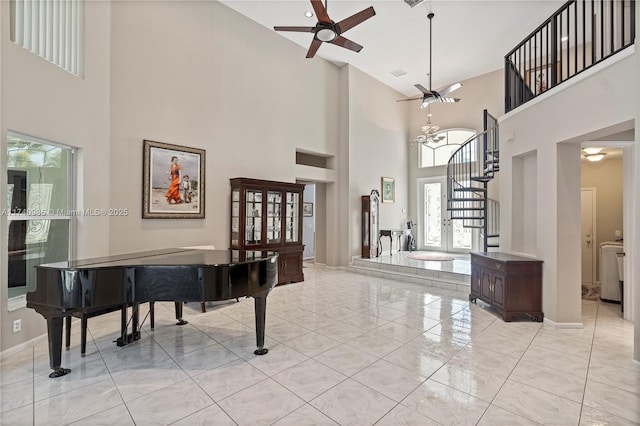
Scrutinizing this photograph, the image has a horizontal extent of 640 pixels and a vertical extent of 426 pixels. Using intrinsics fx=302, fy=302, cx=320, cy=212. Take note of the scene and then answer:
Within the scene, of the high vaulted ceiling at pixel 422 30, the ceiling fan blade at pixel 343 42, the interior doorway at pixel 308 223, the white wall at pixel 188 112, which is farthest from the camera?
the interior doorway at pixel 308 223

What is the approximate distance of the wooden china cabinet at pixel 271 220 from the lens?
570 centimetres

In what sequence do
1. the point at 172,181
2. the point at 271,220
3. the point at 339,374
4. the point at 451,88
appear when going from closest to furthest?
the point at 339,374 → the point at 172,181 → the point at 451,88 → the point at 271,220

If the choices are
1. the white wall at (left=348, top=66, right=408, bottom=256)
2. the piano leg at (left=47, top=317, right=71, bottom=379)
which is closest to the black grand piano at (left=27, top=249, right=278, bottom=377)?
the piano leg at (left=47, top=317, right=71, bottom=379)

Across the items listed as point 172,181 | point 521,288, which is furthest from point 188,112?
point 521,288

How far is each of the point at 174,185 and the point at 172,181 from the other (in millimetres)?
72

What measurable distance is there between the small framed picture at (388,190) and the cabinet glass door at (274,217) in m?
3.80

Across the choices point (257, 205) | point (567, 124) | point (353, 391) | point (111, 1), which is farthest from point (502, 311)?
point (111, 1)

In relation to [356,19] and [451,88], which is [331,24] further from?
[451,88]

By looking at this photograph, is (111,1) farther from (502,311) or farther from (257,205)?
(502,311)

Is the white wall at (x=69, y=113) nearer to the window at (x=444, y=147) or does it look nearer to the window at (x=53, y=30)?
the window at (x=53, y=30)

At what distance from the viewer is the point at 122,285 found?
8.65 feet

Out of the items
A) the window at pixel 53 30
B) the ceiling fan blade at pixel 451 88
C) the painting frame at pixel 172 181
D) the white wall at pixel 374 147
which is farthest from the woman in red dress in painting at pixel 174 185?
the ceiling fan blade at pixel 451 88

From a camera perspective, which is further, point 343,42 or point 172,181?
point 172,181

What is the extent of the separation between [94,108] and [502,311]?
6116 millimetres
